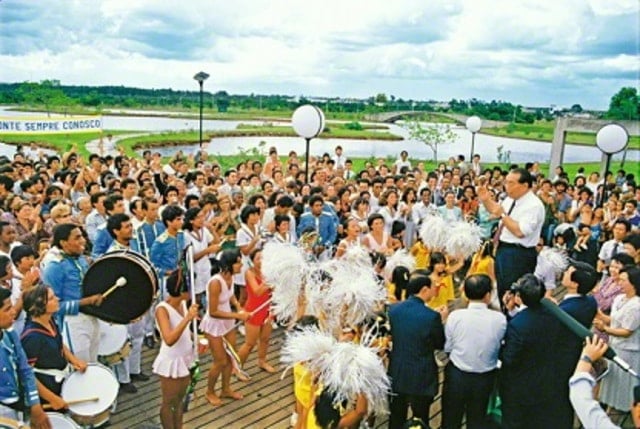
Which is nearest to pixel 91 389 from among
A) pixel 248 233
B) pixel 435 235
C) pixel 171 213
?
pixel 171 213

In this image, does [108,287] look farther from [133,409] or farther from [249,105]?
[249,105]

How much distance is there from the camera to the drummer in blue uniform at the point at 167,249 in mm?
5406

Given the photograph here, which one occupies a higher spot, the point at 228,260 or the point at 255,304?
the point at 228,260

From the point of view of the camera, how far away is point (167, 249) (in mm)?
5441

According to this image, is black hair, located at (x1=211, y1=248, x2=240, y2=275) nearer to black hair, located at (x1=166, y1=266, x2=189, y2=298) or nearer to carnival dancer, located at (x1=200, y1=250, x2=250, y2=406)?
carnival dancer, located at (x1=200, y1=250, x2=250, y2=406)

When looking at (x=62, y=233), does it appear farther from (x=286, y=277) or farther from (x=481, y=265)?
(x=481, y=265)

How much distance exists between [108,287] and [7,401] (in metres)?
1.12

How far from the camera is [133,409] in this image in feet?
16.0

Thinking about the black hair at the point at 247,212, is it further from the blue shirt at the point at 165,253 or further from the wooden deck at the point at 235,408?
Result: the wooden deck at the point at 235,408

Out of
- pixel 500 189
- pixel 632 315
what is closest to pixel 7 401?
pixel 632 315

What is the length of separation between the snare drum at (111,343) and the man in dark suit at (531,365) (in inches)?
125

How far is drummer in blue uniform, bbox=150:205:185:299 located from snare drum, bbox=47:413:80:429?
1.97 m

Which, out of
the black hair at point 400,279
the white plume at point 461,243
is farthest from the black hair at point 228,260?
the white plume at point 461,243

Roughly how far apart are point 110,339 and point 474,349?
121 inches
